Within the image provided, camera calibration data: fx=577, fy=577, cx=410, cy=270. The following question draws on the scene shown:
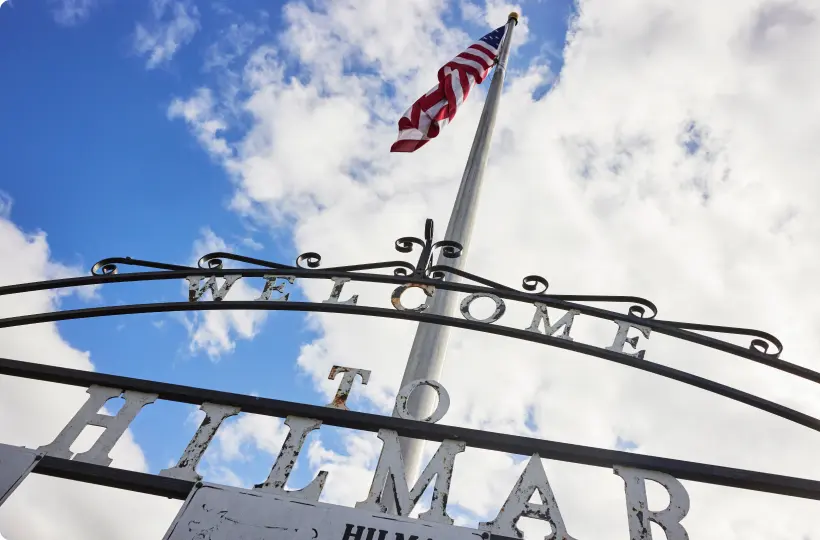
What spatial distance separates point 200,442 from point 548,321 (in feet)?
7.54

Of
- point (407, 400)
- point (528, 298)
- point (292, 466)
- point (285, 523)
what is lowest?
point (285, 523)

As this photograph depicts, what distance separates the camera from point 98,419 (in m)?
3.00

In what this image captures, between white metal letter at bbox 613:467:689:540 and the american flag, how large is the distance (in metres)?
5.17

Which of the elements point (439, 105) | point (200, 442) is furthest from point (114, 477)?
point (439, 105)

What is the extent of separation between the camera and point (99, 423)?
9.81ft

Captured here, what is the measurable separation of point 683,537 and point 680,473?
0.86 ft

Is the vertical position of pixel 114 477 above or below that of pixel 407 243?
below

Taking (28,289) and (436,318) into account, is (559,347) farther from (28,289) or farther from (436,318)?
(28,289)

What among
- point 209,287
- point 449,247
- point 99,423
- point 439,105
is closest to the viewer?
point 99,423

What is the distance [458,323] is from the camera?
382 centimetres

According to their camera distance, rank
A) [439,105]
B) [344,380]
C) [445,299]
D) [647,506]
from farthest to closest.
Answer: [439,105]
[445,299]
[344,380]
[647,506]

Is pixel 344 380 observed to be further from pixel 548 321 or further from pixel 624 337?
pixel 624 337

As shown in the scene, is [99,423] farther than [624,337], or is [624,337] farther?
[624,337]

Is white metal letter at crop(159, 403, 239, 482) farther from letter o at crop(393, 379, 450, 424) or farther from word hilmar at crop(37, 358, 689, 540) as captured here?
letter o at crop(393, 379, 450, 424)
